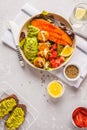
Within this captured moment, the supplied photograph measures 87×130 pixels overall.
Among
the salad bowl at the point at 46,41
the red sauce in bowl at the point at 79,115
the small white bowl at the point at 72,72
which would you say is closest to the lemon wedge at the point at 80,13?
the salad bowl at the point at 46,41

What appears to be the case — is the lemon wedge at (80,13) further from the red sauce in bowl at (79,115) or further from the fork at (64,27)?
the red sauce in bowl at (79,115)

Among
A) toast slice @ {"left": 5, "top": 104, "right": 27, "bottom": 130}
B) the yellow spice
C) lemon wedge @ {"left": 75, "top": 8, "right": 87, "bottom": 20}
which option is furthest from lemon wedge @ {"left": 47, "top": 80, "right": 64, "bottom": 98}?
lemon wedge @ {"left": 75, "top": 8, "right": 87, "bottom": 20}

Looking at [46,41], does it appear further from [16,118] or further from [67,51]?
[16,118]

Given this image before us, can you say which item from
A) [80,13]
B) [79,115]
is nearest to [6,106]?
[79,115]

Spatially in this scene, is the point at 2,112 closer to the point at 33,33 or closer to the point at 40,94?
the point at 40,94

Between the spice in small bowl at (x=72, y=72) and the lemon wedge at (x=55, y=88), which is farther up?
the spice in small bowl at (x=72, y=72)

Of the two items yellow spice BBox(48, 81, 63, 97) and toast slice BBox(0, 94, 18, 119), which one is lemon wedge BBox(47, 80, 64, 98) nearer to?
yellow spice BBox(48, 81, 63, 97)

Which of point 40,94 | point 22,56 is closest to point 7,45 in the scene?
point 22,56
